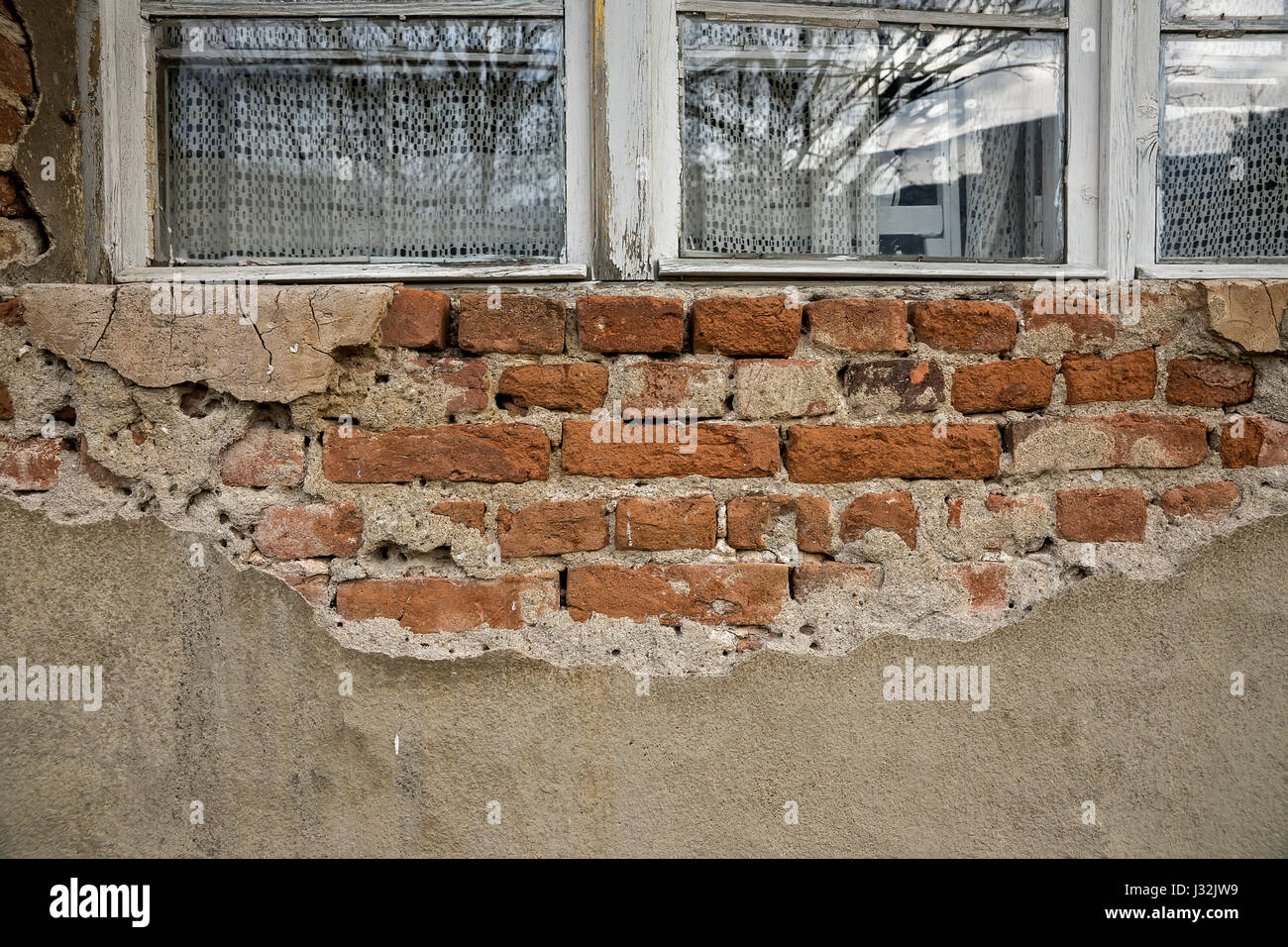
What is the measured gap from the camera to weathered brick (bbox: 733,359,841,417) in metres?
1.43

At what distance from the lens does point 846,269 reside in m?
1.49

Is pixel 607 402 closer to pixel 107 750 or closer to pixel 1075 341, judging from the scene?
pixel 1075 341

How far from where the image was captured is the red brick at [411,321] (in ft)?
4.58

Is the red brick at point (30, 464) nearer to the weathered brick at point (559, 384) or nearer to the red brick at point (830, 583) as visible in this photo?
the weathered brick at point (559, 384)

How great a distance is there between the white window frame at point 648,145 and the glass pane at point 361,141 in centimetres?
4

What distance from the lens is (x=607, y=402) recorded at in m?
1.42

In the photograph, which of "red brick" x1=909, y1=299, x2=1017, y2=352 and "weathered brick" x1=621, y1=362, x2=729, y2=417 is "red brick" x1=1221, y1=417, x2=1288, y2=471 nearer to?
"red brick" x1=909, y1=299, x2=1017, y2=352

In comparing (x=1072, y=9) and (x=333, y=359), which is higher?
(x=1072, y=9)

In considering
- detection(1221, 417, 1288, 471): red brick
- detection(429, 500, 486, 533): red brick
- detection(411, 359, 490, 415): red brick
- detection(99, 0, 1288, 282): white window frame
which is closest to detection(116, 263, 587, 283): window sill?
detection(99, 0, 1288, 282): white window frame

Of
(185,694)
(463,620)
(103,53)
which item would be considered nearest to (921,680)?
Result: (463,620)

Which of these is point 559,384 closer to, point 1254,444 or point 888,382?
point 888,382

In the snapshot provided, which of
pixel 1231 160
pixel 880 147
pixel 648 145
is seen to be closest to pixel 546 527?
pixel 648 145

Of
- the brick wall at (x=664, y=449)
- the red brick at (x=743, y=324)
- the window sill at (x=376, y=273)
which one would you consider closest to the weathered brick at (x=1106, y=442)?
the brick wall at (x=664, y=449)

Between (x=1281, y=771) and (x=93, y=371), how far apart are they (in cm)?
218
